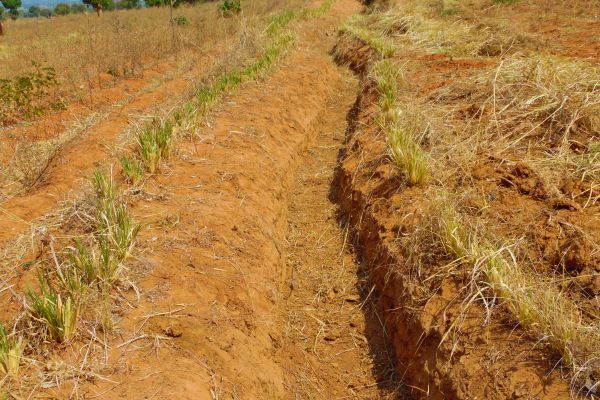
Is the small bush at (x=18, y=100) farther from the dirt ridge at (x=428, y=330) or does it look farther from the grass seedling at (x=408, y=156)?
the grass seedling at (x=408, y=156)

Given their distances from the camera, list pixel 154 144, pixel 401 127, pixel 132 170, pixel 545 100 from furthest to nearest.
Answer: pixel 401 127 < pixel 545 100 < pixel 154 144 < pixel 132 170

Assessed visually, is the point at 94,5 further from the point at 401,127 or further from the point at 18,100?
the point at 401,127

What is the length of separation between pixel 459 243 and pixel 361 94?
4.59 meters

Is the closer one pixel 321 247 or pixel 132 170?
pixel 132 170

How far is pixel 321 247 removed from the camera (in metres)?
4.42

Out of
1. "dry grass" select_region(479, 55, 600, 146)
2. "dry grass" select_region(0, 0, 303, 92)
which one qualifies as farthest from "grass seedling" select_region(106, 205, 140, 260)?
"dry grass" select_region(0, 0, 303, 92)

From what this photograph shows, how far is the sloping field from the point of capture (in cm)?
234

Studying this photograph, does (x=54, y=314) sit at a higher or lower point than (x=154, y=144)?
lower

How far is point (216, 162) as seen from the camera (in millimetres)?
4625

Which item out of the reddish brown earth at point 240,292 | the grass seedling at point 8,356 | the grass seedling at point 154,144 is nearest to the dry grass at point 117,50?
the grass seedling at point 154,144

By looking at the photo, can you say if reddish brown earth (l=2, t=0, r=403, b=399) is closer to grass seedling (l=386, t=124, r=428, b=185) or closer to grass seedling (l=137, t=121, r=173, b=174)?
grass seedling (l=137, t=121, r=173, b=174)

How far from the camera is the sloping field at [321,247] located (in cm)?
234

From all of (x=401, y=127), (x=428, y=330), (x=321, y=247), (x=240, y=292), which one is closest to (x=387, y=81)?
(x=401, y=127)

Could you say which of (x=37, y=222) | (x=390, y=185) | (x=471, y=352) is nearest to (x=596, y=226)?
(x=471, y=352)
